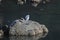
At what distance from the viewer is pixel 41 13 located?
1838cm

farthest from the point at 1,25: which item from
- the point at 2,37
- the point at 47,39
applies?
the point at 47,39

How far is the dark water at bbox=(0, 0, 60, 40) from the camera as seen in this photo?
585 inches

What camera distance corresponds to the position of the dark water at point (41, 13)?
14871mm

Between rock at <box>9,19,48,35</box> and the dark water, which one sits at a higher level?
rock at <box>9,19,48,35</box>

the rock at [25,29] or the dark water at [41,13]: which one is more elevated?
the rock at [25,29]

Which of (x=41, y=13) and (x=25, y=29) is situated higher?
(x=25, y=29)

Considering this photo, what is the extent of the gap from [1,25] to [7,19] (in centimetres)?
191

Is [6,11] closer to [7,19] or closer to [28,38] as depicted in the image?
[7,19]

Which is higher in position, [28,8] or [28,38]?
[28,38]

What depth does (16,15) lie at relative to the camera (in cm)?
1809

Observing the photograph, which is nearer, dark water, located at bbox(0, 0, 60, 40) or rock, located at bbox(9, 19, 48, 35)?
rock, located at bbox(9, 19, 48, 35)

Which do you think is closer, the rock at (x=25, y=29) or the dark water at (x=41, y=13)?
the rock at (x=25, y=29)

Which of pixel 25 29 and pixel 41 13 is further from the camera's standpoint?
pixel 41 13

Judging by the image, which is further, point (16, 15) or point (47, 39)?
point (16, 15)
